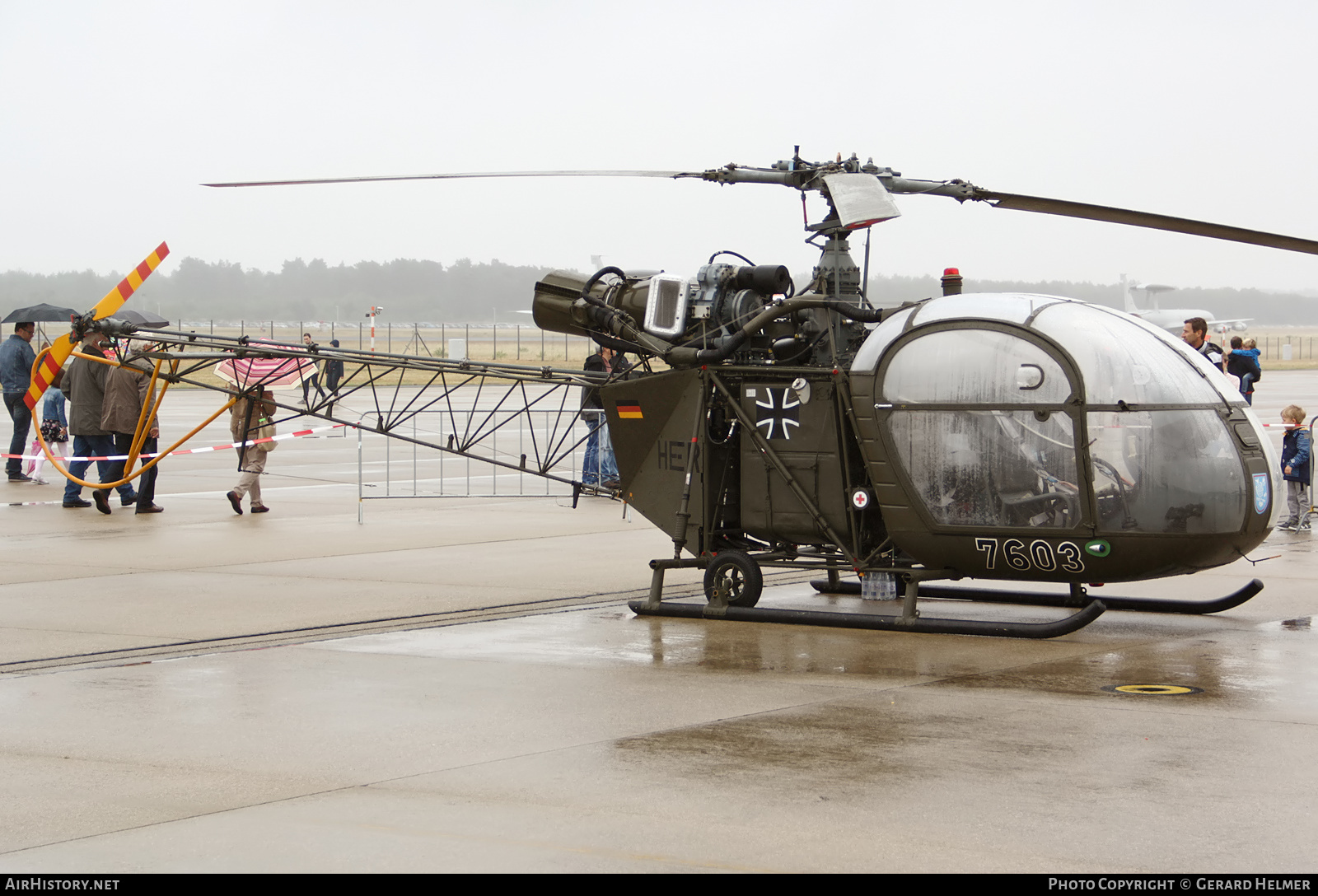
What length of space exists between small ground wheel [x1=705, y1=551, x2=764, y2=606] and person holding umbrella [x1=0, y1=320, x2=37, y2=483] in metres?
12.9

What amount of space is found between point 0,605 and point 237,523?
5.23m

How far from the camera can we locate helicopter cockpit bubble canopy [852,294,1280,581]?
8.06 metres

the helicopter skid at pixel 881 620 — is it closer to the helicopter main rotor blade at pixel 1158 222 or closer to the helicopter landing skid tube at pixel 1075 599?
the helicopter landing skid tube at pixel 1075 599

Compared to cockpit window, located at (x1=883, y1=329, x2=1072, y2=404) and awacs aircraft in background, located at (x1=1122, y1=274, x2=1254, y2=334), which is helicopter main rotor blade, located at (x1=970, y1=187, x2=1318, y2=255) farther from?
awacs aircraft in background, located at (x1=1122, y1=274, x2=1254, y2=334)

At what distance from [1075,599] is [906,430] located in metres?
2.05

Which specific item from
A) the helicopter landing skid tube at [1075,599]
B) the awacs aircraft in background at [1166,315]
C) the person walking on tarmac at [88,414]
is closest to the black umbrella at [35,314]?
the person walking on tarmac at [88,414]

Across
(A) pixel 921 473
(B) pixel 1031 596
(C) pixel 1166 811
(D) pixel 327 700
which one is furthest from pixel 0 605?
(C) pixel 1166 811

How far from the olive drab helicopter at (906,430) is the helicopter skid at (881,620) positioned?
0.02 metres

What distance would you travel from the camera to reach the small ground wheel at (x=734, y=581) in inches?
377

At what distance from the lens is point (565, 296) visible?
34.8 feet

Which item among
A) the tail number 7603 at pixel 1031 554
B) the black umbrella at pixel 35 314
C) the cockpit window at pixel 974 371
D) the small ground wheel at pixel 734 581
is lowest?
the small ground wheel at pixel 734 581

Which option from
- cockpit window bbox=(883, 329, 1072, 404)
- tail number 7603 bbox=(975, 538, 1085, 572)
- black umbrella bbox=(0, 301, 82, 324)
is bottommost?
tail number 7603 bbox=(975, 538, 1085, 572)

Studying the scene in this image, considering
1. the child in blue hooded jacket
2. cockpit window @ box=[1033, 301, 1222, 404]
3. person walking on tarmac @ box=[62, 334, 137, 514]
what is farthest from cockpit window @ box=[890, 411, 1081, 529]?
person walking on tarmac @ box=[62, 334, 137, 514]

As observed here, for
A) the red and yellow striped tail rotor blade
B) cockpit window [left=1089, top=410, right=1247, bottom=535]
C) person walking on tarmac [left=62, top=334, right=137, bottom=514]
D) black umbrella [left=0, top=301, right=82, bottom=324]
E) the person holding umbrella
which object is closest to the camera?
cockpit window [left=1089, top=410, right=1247, bottom=535]
